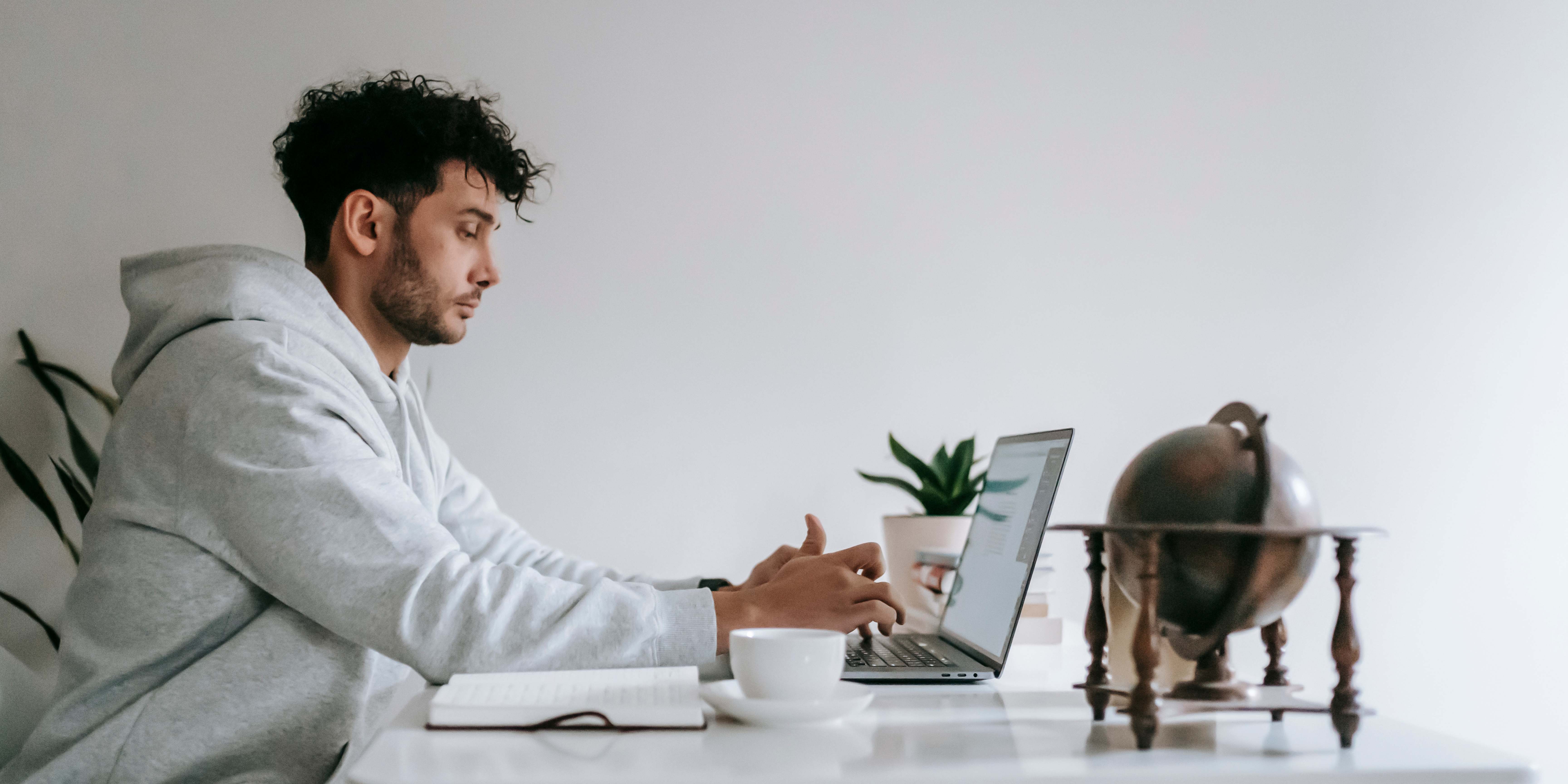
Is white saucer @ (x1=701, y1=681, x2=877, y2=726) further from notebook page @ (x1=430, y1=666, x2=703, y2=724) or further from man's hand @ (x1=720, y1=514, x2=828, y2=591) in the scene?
man's hand @ (x1=720, y1=514, x2=828, y2=591)

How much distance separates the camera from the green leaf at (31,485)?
1.84 m

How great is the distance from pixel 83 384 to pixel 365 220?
93 centimetres

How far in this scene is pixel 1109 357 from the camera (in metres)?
2.21

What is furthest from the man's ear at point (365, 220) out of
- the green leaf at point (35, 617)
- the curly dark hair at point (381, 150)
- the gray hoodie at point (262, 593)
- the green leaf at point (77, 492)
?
the green leaf at point (35, 617)

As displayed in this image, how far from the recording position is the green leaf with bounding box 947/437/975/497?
1647mm

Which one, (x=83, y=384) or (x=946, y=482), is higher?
(x=83, y=384)

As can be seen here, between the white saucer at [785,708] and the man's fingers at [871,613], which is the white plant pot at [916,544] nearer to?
the man's fingers at [871,613]

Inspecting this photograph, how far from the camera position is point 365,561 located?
2.99ft

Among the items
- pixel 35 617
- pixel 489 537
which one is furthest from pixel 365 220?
pixel 35 617

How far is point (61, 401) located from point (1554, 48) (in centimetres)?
331

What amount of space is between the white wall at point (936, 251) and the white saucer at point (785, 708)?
4.43ft

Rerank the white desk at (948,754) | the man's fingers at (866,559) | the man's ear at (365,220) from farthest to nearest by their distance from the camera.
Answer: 1. the man's ear at (365,220)
2. the man's fingers at (866,559)
3. the white desk at (948,754)

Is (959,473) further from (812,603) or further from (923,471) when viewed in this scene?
(812,603)

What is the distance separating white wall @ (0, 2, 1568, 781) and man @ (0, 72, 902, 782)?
0.90m
